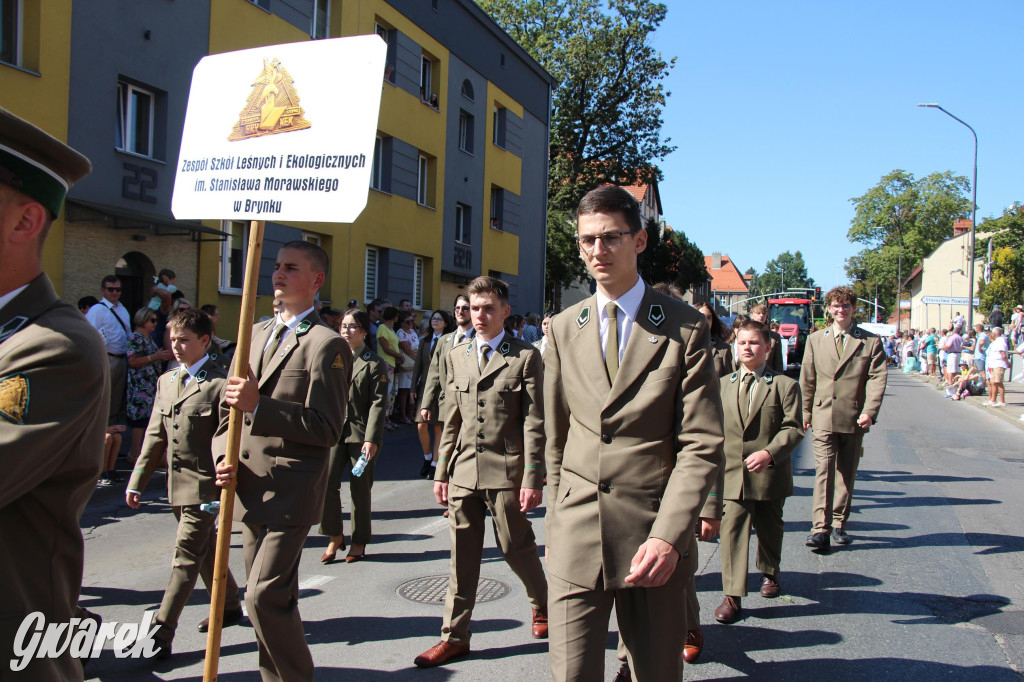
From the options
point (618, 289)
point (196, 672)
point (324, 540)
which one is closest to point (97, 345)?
point (618, 289)

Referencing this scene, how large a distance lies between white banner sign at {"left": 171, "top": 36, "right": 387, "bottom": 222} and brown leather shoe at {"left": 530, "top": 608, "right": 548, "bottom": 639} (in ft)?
8.94

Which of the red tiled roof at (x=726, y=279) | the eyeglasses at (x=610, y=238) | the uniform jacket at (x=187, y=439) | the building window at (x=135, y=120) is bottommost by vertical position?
the uniform jacket at (x=187, y=439)

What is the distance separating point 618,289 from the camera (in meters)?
2.95

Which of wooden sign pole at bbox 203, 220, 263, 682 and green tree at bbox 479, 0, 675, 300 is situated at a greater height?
green tree at bbox 479, 0, 675, 300

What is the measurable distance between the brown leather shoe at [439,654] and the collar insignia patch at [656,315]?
236 centimetres

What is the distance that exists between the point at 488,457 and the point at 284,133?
7.15 feet

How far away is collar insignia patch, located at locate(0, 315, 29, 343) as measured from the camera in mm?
1789

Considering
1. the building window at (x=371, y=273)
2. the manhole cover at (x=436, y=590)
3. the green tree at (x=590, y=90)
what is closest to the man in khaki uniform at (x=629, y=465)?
the manhole cover at (x=436, y=590)

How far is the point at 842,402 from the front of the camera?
23.1ft

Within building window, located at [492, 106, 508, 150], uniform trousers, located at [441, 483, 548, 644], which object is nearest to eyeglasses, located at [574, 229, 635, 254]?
uniform trousers, located at [441, 483, 548, 644]

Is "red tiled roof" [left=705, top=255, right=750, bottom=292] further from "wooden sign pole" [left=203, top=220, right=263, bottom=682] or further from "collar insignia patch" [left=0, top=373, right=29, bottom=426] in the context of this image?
"collar insignia patch" [left=0, top=373, right=29, bottom=426]

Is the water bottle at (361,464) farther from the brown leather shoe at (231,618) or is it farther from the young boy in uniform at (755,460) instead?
the young boy in uniform at (755,460)

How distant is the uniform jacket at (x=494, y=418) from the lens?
4.55 metres

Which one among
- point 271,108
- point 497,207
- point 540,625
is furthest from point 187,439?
point 497,207
